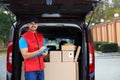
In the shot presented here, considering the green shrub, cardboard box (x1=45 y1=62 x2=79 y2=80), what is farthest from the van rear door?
the green shrub

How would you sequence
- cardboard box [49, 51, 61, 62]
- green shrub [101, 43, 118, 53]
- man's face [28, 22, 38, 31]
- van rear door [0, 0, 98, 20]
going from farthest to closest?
green shrub [101, 43, 118, 53], cardboard box [49, 51, 61, 62], man's face [28, 22, 38, 31], van rear door [0, 0, 98, 20]

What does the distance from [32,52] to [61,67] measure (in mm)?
626

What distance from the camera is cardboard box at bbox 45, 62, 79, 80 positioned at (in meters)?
6.95

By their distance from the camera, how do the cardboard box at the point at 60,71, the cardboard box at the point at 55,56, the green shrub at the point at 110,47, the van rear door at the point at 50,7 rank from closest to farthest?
1. the van rear door at the point at 50,7
2. the cardboard box at the point at 60,71
3. the cardboard box at the point at 55,56
4. the green shrub at the point at 110,47

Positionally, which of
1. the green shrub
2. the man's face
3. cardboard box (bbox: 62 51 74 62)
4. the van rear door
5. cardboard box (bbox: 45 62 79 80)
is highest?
the van rear door

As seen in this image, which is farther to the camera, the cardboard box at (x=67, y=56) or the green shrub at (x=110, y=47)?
the green shrub at (x=110, y=47)

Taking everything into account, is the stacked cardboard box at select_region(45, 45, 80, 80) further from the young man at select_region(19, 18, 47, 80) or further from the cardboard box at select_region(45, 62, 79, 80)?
the young man at select_region(19, 18, 47, 80)

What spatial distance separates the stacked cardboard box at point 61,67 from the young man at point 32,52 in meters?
0.25

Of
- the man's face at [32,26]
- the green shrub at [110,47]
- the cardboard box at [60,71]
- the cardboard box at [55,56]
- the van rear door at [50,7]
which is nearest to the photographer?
the van rear door at [50,7]

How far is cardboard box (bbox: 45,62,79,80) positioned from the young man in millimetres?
240

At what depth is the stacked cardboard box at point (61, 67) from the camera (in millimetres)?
6957

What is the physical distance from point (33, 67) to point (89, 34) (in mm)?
1264

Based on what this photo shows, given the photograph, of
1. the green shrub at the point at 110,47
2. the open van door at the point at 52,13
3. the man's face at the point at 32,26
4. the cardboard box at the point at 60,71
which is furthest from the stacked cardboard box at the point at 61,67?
the green shrub at the point at 110,47

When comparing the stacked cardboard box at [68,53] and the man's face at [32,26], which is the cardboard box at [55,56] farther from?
the man's face at [32,26]
